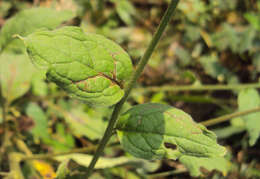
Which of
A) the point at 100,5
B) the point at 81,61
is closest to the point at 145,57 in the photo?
the point at 81,61

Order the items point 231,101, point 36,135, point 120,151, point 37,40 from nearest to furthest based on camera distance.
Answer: point 37,40 → point 36,135 → point 120,151 → point 231,101

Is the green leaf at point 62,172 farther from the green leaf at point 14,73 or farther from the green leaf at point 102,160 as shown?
the green leaf at point 14,73

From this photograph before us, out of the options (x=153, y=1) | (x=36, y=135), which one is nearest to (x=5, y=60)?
(x=36, y=135)

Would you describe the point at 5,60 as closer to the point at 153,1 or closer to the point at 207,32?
the point at 153,1

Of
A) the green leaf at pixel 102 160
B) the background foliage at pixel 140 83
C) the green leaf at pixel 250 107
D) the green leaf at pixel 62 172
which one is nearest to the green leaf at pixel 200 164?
the background foliage at pixel 140 83

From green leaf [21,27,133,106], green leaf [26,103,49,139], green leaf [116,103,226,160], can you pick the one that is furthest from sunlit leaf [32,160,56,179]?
green leaf [21,27,133,106]
